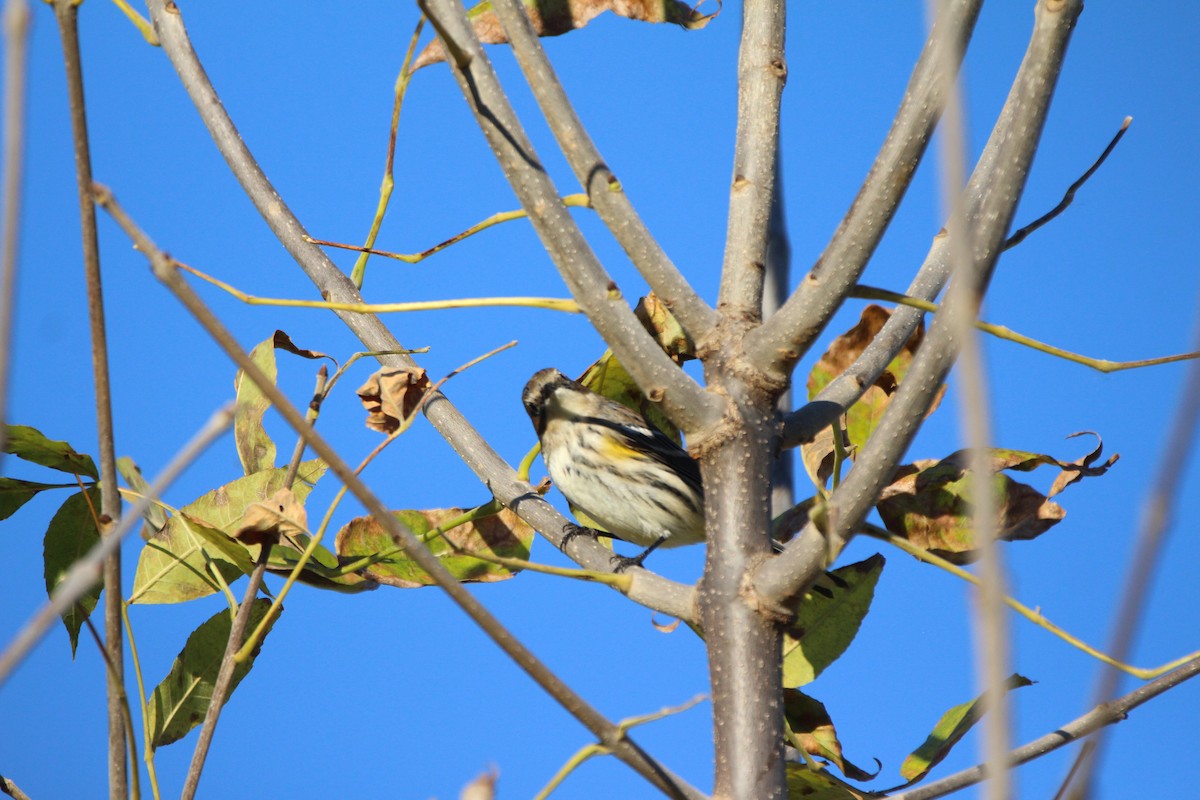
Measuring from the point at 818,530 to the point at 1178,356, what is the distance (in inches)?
16.8

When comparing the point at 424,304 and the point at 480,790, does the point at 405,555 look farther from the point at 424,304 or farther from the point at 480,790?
the point at 480,790

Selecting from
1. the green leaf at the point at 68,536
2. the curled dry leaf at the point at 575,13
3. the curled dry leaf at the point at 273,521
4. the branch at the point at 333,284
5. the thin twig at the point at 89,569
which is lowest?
the thin twig at the point at 89,569

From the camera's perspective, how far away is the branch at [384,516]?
0.70 m

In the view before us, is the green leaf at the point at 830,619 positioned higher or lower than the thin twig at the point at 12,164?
higher

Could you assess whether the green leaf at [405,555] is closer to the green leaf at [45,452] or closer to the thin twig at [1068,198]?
the green leaf at [45,452]

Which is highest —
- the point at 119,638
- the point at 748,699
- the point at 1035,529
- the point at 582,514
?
the point at 582,514

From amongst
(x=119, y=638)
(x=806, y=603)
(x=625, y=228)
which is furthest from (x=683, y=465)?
(x=119, y=638)

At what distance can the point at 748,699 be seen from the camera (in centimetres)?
104

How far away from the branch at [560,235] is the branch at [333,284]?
1.92 ft

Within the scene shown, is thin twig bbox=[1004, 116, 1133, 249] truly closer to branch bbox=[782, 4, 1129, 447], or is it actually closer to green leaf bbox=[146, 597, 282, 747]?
branch bbox=[782, 4, 1129, 447]

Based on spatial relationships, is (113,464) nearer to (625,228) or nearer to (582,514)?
(625,228)

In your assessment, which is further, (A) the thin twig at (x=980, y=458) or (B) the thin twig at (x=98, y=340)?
(B) the thin twig at (x=98, y=340)

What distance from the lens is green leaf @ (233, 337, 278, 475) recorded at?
5.57ft

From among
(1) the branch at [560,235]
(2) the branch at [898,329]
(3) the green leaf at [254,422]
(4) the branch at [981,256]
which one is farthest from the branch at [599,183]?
(3) the green leaf at [254,422]
